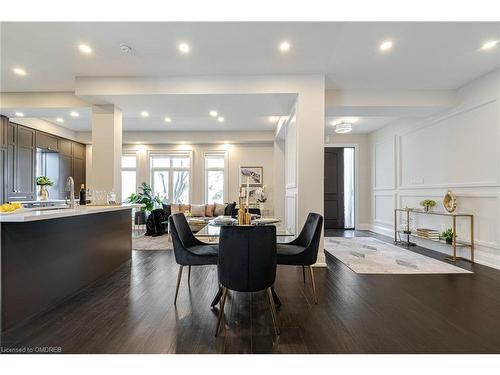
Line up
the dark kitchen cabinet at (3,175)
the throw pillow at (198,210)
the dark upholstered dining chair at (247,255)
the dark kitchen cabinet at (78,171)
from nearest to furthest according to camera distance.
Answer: the dark upholstered dining chair at (247,255) < the dark kitchen cabinet at (3,175) < the throw pillow at (198,210) < the dark kitchen cabinet at (78,171)

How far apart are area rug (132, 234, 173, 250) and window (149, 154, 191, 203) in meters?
2.05

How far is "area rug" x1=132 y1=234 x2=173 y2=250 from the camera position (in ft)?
16.6

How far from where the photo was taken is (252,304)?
253 cm

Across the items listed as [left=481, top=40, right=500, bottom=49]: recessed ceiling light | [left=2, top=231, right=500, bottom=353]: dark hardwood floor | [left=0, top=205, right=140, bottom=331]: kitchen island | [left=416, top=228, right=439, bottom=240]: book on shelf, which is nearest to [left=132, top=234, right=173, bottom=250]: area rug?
[left=0, top=205, right=140, bottom=331]: kitchen island

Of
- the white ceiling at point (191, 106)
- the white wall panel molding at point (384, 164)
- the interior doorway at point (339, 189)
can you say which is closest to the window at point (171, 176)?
the white ceiling at point (191, 106)

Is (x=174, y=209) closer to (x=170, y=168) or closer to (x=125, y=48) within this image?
(x=170, y=168)

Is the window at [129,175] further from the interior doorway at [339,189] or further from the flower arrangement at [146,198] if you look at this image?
the interior doorway at [339,189]


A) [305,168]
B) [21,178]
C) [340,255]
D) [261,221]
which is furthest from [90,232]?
[21,178]

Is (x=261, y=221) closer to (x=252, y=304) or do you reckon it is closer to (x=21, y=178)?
(x=252, y=304)

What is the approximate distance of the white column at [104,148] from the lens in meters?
4.39

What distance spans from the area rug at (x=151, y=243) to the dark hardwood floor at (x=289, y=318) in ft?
5.95

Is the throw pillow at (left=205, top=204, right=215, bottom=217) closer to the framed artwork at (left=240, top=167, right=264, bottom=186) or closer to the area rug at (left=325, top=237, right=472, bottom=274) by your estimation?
the framed artwork at (left=240, top=167, right=264, bottom=186)

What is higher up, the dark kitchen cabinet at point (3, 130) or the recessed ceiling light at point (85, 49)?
the recessed ceiling light at point (85, 49)

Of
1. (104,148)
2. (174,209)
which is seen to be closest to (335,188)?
(174,209)
